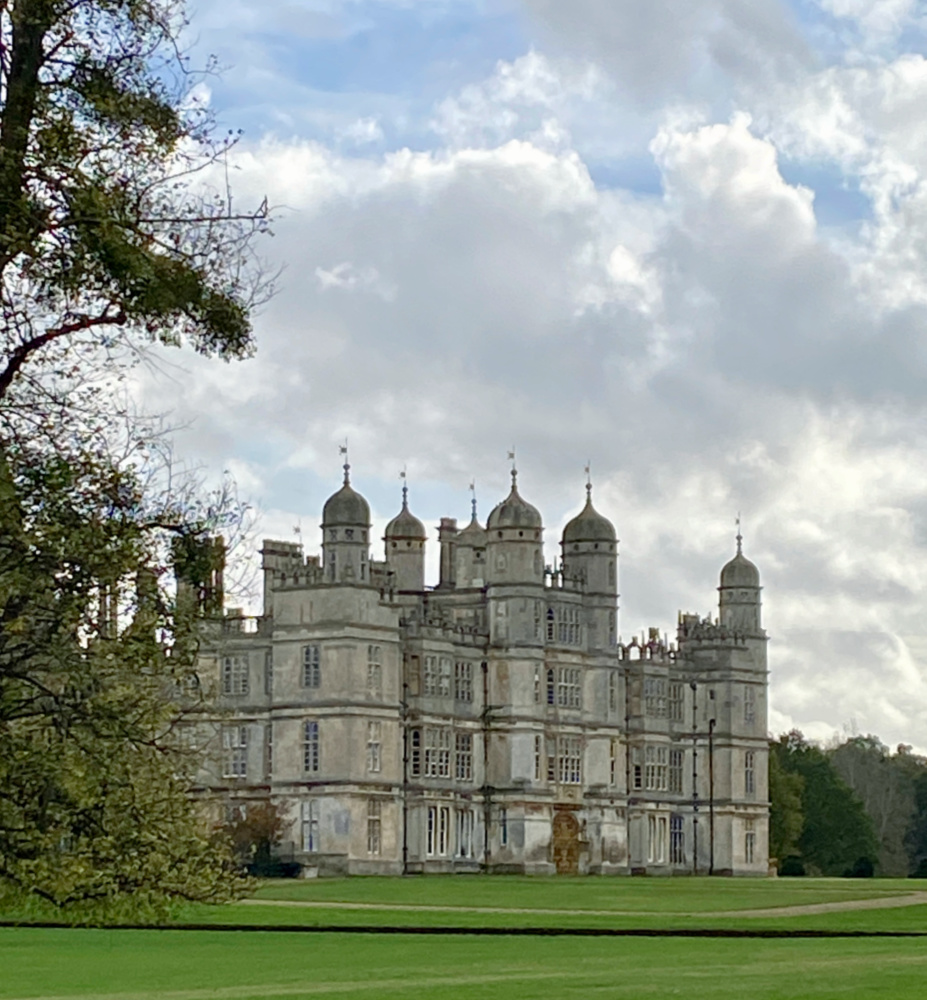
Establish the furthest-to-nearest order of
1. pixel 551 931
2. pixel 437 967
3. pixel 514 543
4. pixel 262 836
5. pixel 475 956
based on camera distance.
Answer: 1. pixel 514 543
2. pixel 262 836
3. pixel 551 931
4. pixel 475 956
5. pixel 437 967

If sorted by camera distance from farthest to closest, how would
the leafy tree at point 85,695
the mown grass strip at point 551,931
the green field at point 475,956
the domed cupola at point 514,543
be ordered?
1. the domed cupola at point 514,543
2. the mown grass strip at point 551,931
3. the green field at point 475,956
4. the leafy tree at point 85,695

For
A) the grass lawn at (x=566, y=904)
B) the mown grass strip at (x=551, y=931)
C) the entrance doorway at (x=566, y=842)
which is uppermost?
the entrance doorway at (x=566, y=842)

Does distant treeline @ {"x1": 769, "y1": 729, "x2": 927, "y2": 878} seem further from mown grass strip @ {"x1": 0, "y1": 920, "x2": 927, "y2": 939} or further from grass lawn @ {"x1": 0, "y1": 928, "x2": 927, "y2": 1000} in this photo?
grass lawn @ {"x1": 0, "y1": 928, "x2": 927, "y2": 1000}

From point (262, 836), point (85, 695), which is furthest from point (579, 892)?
point (85, 695)

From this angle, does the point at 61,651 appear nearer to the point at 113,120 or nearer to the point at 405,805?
the point at 113,120

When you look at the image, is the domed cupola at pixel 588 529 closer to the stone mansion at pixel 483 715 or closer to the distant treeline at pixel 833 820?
the stone mansion at pixel 483 715

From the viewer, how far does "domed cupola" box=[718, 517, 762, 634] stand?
95.8 meters

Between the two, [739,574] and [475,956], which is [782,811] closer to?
[739,574]

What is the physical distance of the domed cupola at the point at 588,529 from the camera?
281 ft

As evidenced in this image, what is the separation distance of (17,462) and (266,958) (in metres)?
18.4

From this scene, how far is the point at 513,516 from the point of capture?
267ft

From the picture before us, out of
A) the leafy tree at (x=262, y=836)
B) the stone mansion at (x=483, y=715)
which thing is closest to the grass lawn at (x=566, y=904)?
the leafy tree at (x=262, y=836)

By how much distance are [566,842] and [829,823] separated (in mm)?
26611

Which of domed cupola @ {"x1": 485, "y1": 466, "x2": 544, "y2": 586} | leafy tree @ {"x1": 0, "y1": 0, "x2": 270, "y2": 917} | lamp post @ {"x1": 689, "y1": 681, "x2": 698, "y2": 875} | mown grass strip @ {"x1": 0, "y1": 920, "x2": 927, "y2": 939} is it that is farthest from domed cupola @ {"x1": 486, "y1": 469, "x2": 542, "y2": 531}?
leafy tree @ {"x1": 0, "y1": 0, "x2": 270, "y2": 917}
